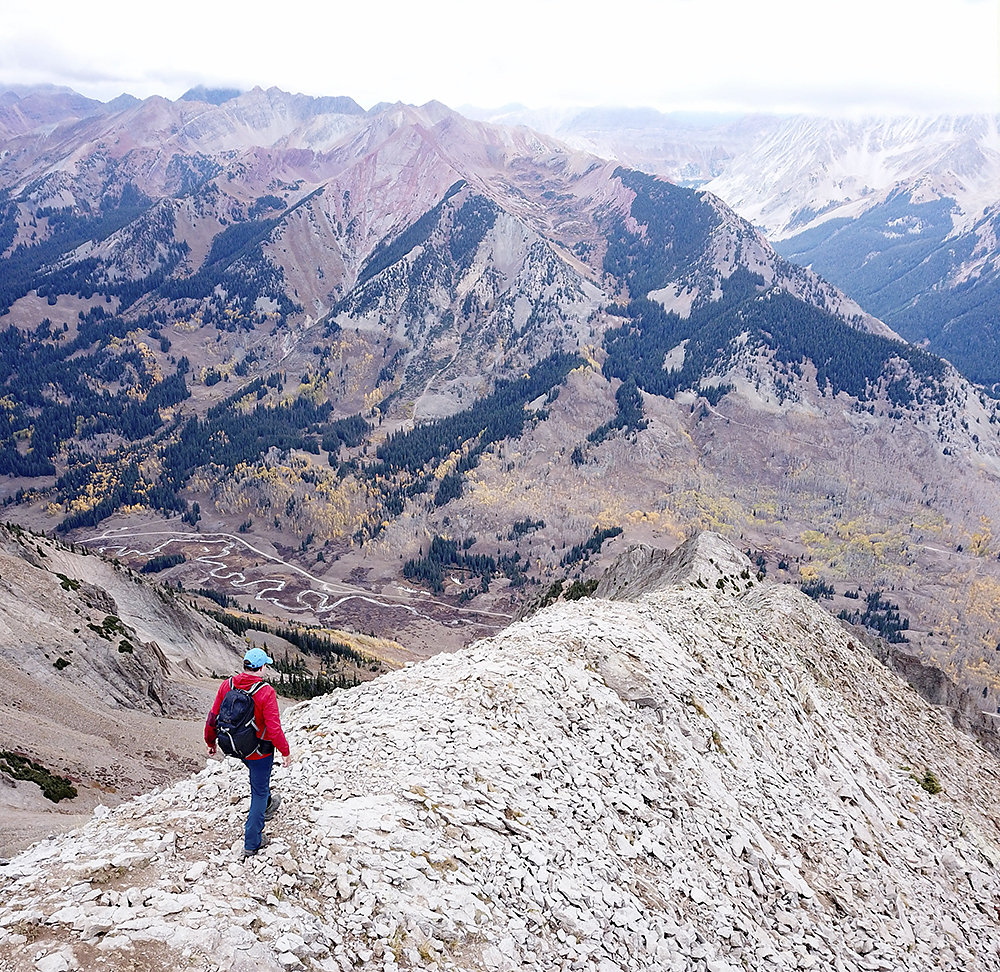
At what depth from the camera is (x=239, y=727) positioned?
16.3m

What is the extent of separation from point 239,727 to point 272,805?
313 centimetres

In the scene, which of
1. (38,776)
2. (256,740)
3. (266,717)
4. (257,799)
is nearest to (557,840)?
(257,799)

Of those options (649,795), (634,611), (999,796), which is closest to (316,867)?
(649,795)

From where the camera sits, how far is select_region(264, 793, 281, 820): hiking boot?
17766 millimetres

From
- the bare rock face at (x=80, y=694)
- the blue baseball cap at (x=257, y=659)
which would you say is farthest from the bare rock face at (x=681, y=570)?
the blue baseball cap at (x=257, y=659)

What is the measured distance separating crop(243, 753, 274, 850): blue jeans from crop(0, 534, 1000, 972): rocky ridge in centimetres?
48

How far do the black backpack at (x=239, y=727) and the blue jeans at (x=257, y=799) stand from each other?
10.5 inches

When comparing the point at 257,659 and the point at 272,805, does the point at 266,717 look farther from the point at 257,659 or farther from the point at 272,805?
the point at 272,805

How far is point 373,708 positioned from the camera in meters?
25.9

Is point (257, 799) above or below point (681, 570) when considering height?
above

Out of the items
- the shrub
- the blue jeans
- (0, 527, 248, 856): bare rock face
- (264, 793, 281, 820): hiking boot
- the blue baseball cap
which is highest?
the blue baseball cap

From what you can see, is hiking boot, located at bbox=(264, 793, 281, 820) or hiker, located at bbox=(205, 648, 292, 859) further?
hiking boot, located at bbox=(264, 793, 281, 820)

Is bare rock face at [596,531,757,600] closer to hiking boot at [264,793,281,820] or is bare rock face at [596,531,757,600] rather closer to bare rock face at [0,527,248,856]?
bare rock face at [0,527,248,856]

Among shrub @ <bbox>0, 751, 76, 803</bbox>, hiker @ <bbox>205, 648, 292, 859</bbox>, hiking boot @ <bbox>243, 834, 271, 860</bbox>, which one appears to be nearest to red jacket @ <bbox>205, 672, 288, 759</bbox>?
hiker @ <bbox>205, 648, 292, 859</bbox>
